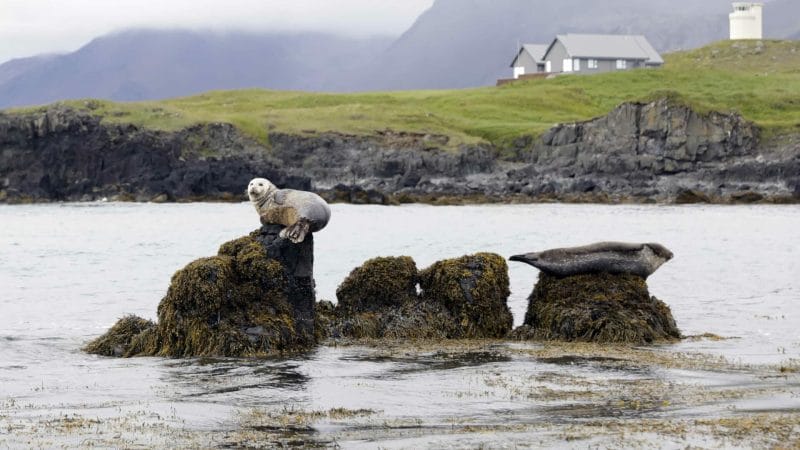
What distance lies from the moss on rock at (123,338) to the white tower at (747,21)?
155037 millimetres

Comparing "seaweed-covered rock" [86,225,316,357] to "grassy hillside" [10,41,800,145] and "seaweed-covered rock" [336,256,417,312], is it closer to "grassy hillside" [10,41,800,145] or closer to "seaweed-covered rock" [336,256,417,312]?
"seaweed-covered rock" [336,256,417,312]

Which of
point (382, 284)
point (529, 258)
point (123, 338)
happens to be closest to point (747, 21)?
point (529, 258)

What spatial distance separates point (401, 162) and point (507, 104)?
32.3 meters

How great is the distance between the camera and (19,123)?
90.8 meters

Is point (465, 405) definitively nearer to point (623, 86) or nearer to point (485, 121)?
point (485, 121)

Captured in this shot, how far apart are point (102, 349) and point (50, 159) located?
74030 mm

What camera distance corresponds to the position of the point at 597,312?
18.3 meters

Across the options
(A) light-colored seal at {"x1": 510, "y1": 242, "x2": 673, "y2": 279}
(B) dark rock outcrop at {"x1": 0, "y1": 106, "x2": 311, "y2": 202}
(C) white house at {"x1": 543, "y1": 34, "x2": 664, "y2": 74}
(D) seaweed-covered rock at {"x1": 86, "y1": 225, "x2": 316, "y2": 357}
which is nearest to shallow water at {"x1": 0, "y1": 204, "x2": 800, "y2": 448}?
(D) seaweed-covered rock at {"x1": 86, "y1": 225, "x2": 316, "y2": 357}

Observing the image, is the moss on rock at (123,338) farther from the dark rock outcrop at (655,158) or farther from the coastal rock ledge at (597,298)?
the dark rock outcrop at (655,158)

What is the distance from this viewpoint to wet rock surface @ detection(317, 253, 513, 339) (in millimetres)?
18531

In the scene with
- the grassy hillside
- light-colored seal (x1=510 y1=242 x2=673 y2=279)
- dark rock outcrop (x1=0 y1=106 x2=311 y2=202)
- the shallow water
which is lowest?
the shallow water

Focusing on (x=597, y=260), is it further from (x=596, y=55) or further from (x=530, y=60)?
(x=530, y=60)

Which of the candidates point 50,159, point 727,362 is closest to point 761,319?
point 727,362

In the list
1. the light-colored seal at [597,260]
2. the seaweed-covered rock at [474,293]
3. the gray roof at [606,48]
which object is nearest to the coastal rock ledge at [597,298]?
the light-colored seal at [597,260]
